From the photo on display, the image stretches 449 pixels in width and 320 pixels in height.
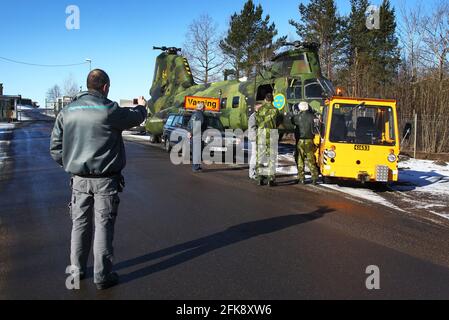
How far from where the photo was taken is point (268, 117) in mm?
10758

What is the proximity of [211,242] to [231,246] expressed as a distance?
12.4 inches

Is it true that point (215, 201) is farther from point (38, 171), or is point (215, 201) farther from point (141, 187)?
point (38, 171)

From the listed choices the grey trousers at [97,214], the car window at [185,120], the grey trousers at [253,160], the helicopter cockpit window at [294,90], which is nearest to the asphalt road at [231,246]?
the grey trousers at [97,214]

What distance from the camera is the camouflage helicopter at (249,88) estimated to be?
1566cm

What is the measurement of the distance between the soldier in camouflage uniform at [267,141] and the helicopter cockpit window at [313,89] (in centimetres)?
473

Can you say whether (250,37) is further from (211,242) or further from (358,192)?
(211,242)

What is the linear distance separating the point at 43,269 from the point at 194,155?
8564 mm

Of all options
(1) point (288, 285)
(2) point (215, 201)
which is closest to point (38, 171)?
(2) point (215, 201)

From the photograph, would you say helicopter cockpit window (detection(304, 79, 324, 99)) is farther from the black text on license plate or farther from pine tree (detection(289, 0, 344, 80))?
pine tree (detection(289, 0, 344, 80))

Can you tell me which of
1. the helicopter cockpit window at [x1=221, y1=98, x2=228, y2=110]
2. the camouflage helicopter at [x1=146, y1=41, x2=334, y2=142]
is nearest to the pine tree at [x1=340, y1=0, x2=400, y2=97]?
the camouflage helicopter at [x1=146, y1=41, x2=334, y2=142]

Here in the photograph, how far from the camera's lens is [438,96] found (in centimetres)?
1980

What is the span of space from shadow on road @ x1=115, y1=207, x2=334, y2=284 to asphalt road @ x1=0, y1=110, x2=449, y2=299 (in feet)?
0.04

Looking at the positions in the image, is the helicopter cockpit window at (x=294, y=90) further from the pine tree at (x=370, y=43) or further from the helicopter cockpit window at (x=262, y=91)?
the pine tree at (x=370, y=43)

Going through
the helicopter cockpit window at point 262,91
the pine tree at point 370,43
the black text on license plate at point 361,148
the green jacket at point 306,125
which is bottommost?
the black text on license plate at point 361,148
